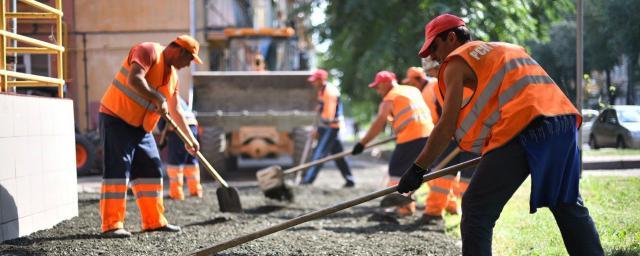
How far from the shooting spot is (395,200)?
7.02 meters

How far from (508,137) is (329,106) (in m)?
7.84

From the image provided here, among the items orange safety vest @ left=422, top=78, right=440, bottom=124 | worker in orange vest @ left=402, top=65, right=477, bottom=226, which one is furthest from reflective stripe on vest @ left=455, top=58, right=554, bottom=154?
orange safety vest @ left=422, top=78, right=440, bottom=124

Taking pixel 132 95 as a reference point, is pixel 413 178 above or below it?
below

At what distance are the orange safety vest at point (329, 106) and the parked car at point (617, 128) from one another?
5.45 m

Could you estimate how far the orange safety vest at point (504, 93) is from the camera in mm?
3541

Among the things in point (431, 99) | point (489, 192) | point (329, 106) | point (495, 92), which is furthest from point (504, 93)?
point (329, 106)

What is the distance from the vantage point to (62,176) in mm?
6320

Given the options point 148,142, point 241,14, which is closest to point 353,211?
point 148,142

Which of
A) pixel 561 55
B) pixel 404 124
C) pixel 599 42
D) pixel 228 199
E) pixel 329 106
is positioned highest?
pixel 599 42

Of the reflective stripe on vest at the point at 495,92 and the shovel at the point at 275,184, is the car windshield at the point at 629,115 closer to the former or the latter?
the reflective stripe on vest at the point at 495,92

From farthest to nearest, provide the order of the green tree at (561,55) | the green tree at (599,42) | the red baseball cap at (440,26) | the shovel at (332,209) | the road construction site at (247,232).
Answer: the green tree at (561,55) < the green tree at (599,42) < the road construction site at (247,232) < the shovel at (332,209) < the red baseball cap at (440,26)

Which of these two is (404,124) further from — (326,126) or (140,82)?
(326,126)

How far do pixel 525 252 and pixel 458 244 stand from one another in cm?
82

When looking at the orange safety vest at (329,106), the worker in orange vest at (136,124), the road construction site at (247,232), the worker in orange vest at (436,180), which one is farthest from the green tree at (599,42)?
the orange safety vest at (329,106)
